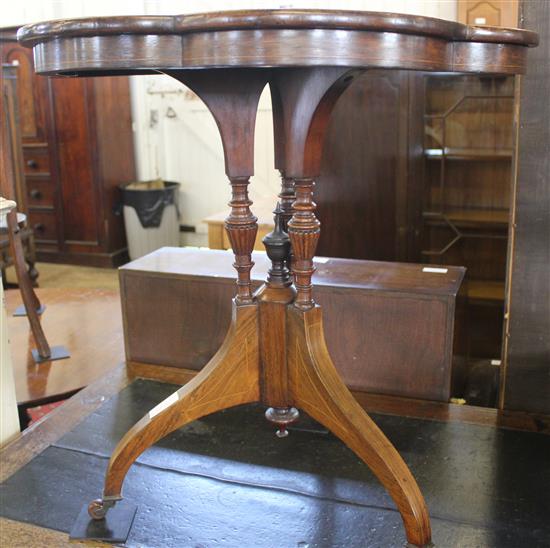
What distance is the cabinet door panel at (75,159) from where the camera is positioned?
4352mm

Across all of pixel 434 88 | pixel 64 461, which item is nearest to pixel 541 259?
pixel 64 461

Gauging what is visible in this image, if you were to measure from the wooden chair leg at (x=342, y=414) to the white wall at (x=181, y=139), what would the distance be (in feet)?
11.3

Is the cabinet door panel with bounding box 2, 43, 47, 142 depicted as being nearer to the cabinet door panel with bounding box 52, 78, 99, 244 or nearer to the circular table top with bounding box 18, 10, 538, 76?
the cabinet door panel with bounding box 52, 78, 99, 244

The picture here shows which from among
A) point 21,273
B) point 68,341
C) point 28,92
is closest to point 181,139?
point 28,92

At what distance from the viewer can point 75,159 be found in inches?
176

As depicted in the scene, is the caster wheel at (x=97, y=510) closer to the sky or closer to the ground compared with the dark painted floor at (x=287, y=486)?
closer to the sky

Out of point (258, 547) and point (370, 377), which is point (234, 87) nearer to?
point (258, 547)

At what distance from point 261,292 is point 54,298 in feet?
6.38

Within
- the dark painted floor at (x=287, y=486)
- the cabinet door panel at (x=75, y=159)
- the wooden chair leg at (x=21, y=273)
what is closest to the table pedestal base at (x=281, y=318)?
the dark painted floor at (x=287, y=486)

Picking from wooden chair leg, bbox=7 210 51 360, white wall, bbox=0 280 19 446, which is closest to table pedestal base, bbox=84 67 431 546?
white wall, bbox=0 280 19 446

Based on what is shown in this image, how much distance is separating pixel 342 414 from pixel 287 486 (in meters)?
0.30

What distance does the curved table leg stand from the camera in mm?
1229

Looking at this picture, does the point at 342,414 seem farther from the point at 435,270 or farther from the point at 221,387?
the point at 435,270

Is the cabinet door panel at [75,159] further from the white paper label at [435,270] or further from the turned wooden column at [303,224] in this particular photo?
the turned wooden column at [303,224]
